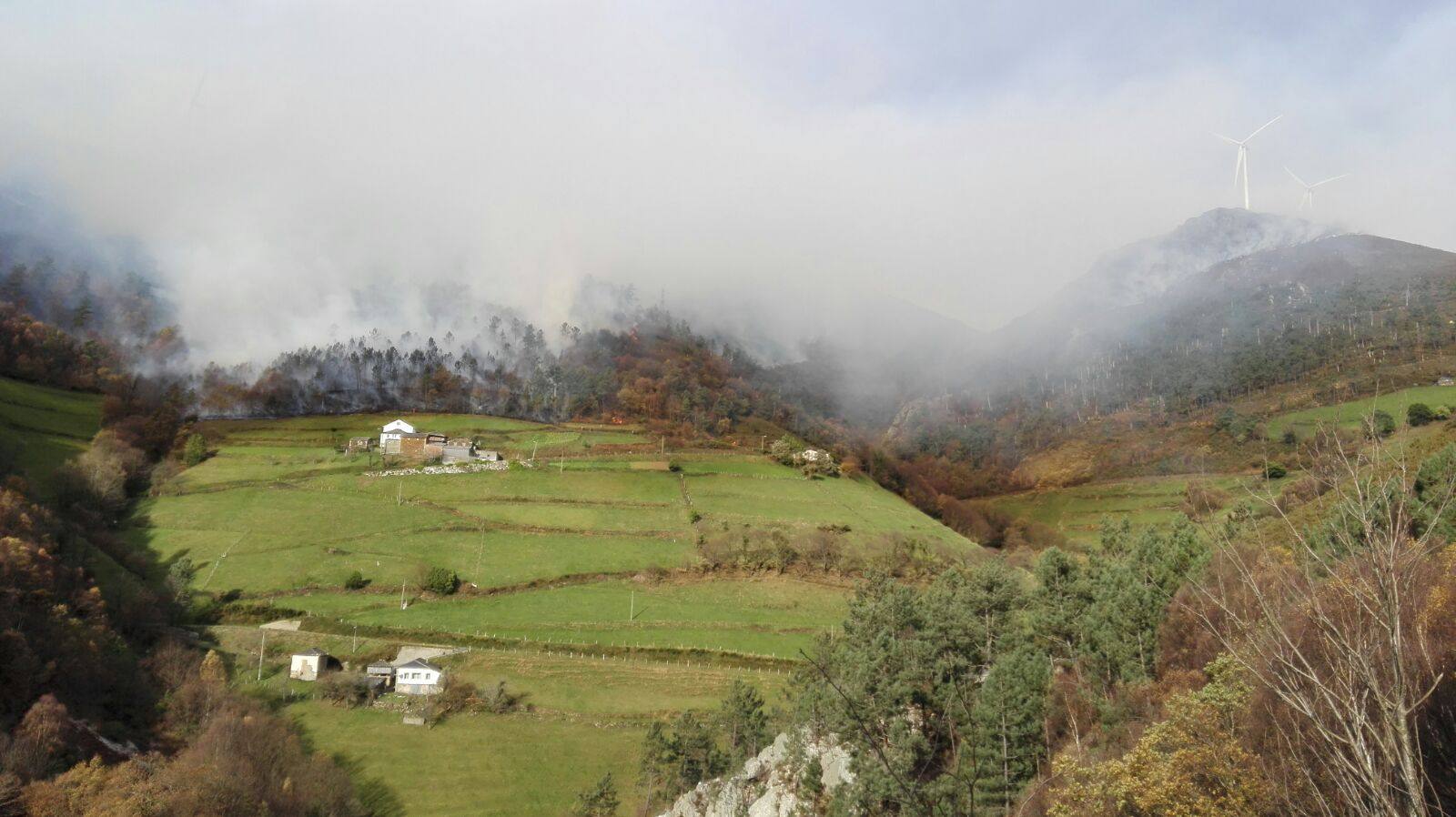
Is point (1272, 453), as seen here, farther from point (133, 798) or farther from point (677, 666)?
point (133, 798)

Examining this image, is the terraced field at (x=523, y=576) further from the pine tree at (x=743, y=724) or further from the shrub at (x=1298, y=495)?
the shrub at (x=1298, y=495)

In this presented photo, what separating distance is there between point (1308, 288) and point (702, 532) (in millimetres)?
191405

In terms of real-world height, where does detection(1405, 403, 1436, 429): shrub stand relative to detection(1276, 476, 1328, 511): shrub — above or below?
above

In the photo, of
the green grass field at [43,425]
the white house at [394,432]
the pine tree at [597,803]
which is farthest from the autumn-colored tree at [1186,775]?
the white house at [394,432]

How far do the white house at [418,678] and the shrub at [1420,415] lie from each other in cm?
9405

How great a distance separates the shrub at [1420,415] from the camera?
78188mm

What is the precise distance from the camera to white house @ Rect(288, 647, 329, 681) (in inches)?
2100

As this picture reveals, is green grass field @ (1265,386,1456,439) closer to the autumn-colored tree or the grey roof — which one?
the autumn-colored tree

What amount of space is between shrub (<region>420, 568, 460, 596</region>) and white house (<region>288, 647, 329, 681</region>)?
13.9m

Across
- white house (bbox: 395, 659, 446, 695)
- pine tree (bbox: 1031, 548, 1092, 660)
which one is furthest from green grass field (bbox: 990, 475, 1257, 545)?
white house (bbox: 395, 659, 446, 695)

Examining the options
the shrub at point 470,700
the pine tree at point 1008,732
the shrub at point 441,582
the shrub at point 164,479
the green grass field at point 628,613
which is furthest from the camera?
the shrub at point 164,479

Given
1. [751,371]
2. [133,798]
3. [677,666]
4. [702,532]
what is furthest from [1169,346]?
[133,798]

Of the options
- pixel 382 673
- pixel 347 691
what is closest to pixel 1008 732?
pixel 347 691

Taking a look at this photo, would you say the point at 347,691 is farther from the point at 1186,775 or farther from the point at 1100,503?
the point at 1100,503
